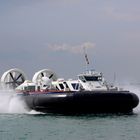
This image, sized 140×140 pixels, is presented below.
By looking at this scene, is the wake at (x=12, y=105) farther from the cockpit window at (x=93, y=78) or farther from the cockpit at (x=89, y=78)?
the cockpit window at (x=93, y=78)

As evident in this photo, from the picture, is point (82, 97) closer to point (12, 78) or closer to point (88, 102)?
point (88, 102)

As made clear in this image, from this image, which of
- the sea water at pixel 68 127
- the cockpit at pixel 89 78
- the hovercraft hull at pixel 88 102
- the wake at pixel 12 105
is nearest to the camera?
the sea water at pixel 68 127

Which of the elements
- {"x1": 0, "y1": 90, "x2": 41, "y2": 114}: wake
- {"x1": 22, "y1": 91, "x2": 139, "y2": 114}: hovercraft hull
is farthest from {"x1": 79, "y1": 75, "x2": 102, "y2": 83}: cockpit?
{"x1": 0, "y1": 90, "x2": 41, "y2": 114}: wake

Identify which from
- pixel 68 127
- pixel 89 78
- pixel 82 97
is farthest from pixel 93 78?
pixel 68 127

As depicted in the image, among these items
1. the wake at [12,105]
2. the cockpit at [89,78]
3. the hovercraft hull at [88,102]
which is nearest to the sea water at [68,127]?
the wake at [12,105]

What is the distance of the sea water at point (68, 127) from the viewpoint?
1409 centimetres

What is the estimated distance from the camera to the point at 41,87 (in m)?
23.3

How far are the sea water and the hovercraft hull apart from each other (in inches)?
14.0

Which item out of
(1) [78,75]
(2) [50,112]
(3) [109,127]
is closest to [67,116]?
(2) [50,112]

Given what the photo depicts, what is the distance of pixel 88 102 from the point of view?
1997 cm

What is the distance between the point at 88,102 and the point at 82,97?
1.02 feet

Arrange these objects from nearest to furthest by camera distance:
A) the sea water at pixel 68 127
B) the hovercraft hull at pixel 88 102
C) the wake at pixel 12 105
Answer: the sea water at pixel 68 127, the hovercraft hull at pixel 88 102, the wake at pixel 12 105

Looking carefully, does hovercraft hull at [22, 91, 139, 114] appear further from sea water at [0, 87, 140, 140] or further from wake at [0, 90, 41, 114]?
wake at [0, 90, 41, 114]

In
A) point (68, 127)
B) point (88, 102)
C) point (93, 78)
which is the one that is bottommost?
point (68, 127)
